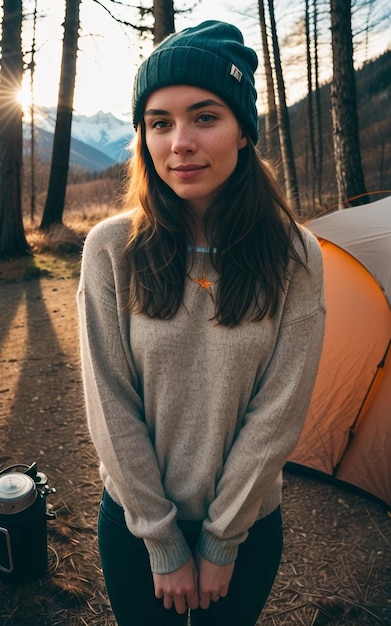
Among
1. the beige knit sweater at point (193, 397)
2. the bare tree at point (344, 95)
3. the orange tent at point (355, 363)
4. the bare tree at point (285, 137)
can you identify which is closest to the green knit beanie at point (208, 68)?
the beige knit sweater at point (193, 397)

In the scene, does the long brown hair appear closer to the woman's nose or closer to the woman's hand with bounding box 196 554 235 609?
the woman's nose

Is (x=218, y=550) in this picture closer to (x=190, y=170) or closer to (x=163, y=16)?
(x=190, y=170)

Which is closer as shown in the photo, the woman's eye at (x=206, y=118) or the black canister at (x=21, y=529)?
the woman's eye at (x=206, y=118)

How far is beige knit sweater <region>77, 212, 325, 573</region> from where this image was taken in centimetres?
128

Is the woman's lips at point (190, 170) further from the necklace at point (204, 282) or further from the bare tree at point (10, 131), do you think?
the bare tree at point (10, 131)

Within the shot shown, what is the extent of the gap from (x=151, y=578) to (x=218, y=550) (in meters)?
0.23

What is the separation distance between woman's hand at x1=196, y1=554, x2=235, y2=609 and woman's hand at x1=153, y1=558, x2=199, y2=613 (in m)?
0.02

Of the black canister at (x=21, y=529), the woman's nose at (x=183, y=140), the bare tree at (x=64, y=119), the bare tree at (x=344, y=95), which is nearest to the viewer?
the woman's nose at (x=183, y=140)

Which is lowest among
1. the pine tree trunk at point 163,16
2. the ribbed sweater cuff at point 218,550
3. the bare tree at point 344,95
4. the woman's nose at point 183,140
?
the ribbed sweater cuff at point 218,550

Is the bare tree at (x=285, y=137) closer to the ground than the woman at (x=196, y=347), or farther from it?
farther from it

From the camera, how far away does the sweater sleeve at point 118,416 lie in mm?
1276

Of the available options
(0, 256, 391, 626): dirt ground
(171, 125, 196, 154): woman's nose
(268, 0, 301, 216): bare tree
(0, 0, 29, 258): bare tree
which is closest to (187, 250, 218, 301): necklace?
(171, 125, 196, 154): woman's nose

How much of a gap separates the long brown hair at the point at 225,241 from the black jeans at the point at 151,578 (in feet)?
2.07

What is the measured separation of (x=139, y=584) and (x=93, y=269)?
35.3 inches
